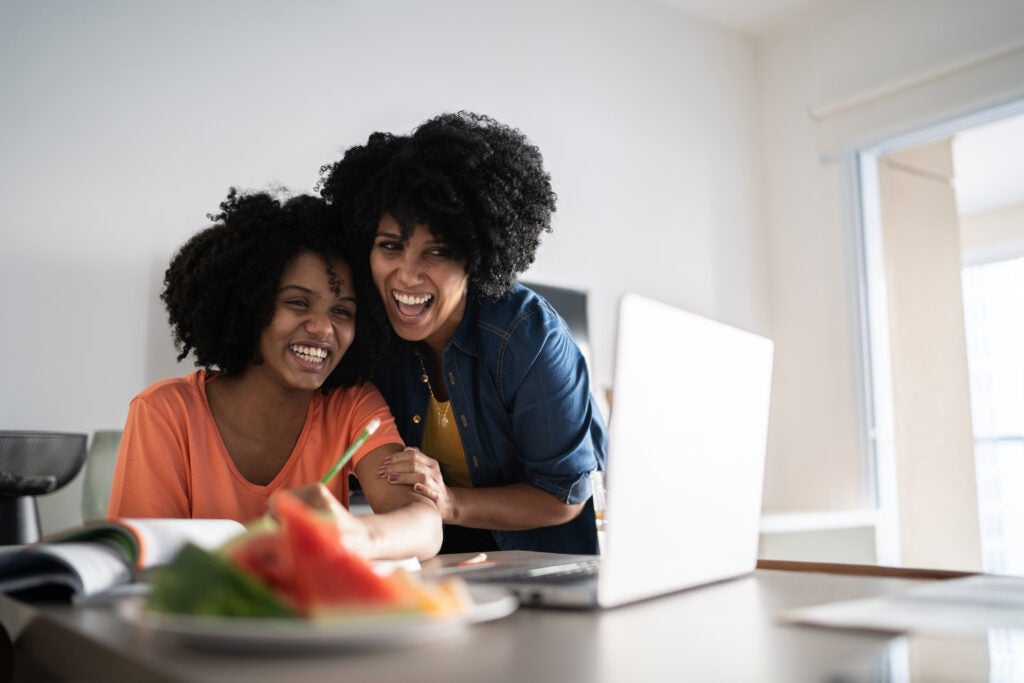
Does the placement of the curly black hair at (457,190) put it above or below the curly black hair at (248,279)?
above

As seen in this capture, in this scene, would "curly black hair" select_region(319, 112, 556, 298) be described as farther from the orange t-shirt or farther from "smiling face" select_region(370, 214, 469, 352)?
the orange t-shirt

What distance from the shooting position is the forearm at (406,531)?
931 millimetres

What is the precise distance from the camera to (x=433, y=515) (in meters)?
1.13

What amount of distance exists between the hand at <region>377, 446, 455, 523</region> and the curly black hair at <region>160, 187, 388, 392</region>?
0.29 m

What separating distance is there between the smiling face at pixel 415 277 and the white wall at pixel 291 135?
985 mm

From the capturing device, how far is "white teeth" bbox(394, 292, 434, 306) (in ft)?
4.75

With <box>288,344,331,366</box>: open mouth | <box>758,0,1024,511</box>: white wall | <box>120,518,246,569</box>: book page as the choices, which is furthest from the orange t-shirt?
<box>758,0,1024,511</box>: white wall

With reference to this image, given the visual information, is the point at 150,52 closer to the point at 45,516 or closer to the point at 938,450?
the point at 45,516

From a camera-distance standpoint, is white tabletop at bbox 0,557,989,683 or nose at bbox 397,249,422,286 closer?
white tabletop at bbox 0,557,989,683

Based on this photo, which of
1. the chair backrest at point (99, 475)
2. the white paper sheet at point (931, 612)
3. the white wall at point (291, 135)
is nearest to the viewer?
the white paper sheet at point (931, 612)

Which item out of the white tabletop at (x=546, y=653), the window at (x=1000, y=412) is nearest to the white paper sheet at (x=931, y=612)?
the white tabletop at (x=546, y=653)

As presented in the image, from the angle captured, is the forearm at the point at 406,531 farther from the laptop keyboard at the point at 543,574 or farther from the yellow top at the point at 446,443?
the yellow top at the point at 446,443

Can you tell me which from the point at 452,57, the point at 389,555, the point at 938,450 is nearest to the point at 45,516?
the point at 389,555

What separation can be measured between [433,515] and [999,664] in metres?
0.73
